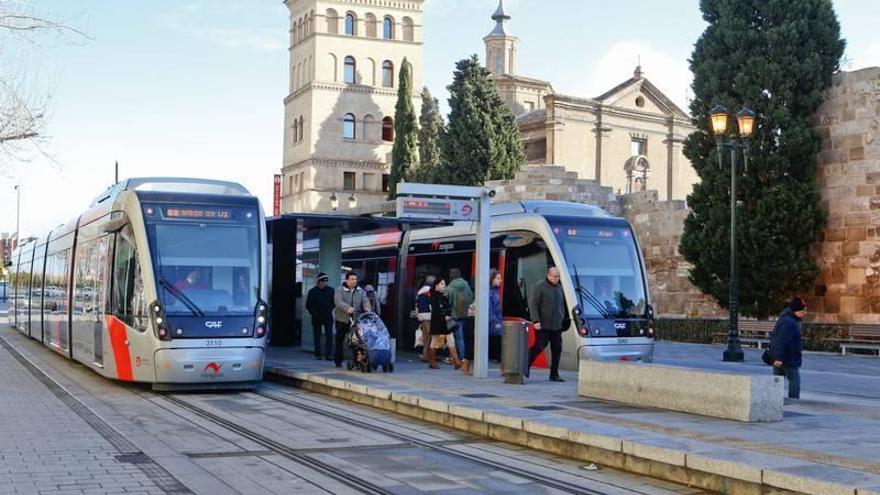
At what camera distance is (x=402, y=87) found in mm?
71438

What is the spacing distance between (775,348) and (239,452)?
7.24m

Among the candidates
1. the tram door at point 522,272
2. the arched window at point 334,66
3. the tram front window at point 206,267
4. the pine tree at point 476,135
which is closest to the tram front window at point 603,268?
the tram door at point 522,272

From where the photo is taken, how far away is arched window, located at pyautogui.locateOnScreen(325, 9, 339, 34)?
268 ft

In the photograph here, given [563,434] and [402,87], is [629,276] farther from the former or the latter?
[402,87]

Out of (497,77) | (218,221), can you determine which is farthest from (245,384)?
(497,77)

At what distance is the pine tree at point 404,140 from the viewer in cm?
6612

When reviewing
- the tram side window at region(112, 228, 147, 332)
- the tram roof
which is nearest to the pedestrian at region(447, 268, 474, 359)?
the tram roof

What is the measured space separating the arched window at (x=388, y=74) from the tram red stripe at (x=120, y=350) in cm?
6743

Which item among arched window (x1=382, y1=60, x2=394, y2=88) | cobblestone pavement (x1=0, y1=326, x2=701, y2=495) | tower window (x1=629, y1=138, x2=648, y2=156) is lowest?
cobblestone pavement (x1=0, y1=326, x2=701, y2=495)

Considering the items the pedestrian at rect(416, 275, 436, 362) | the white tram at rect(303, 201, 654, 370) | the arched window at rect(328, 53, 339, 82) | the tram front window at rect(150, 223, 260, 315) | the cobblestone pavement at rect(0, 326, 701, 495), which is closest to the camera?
the cobblestone pavement at rect(0, 326, 701, 495)

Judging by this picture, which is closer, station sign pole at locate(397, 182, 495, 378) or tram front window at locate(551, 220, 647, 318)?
station sign pole at locate(397, 182, 495, 378)

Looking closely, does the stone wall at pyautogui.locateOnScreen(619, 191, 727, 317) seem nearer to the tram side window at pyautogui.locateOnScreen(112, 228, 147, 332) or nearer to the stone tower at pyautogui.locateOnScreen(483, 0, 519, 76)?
the tram side window at pyautogui.locateOnScreen(112, 228, 147, 332)

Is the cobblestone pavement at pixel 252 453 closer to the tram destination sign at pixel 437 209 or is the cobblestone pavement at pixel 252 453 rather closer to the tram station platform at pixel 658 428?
the tram station platform at pixel 658 428

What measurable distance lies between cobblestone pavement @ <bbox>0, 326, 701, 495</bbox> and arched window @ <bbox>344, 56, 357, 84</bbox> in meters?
68.3
